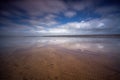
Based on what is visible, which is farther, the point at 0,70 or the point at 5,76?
the point at 0,70

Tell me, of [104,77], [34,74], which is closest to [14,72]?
[34,74]

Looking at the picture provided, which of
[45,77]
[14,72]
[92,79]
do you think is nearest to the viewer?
[92,79]

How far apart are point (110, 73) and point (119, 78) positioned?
316 mm

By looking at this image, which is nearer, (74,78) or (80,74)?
(74,78)

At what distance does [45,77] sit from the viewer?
8.90 ft

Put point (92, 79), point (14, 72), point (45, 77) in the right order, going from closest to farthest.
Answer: point (92, 79) < point (45, 77) < point (14, 72)

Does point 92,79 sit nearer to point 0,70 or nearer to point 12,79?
point 12,79

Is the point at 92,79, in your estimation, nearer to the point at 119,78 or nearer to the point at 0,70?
the point at 119,78

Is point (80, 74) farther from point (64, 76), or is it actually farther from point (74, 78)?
point (64, 76)

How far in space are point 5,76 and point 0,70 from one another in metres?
0.65

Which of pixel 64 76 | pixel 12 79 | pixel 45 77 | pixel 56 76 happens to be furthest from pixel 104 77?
pixel 12 79

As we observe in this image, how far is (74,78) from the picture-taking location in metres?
2.64

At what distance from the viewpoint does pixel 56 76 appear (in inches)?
109

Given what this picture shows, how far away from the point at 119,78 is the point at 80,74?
145 centimetres
